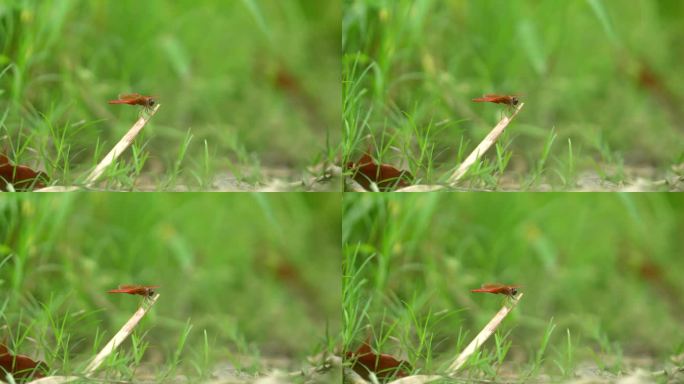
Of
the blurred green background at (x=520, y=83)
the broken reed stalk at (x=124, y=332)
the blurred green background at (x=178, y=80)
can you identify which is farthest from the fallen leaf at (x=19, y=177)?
the blurred green background at (x=520, y=83)

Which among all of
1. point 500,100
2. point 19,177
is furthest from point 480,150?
point 19,177

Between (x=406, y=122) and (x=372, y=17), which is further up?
(x=372, y=17)

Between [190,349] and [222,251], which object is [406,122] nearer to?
[222,251]

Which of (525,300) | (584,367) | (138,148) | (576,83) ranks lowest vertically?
(584,367)

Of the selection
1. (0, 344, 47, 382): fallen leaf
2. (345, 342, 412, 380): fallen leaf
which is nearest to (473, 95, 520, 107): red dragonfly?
(345, 342, 412, 380): fallen leaf

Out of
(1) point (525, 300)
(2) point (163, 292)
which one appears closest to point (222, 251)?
(2) point (163, 292)

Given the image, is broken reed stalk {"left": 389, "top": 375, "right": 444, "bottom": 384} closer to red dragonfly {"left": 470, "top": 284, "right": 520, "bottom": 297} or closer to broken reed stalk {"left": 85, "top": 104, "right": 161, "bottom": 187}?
red dragonfly {"left": 470, "top": 284, "right": 520, "bottom": 297}
